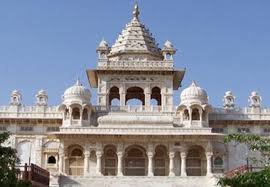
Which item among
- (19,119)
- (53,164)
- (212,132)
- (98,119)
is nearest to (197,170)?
(212,132)

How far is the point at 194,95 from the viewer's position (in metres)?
42.3

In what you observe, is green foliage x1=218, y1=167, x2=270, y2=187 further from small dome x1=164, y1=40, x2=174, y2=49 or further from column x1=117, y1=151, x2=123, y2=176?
small dome x1=164, y1=40, x2=174, y2=49

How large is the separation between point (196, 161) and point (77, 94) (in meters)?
9.69

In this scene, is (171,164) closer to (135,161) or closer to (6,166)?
(135,161)

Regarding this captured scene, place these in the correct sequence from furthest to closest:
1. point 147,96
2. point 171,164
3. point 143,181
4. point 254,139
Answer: point 147,96 < point 171,164 < point 143,181 < point 254,139

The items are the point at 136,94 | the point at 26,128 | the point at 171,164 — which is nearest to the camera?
the point at 171,164

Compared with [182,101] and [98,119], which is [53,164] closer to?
[98,119]

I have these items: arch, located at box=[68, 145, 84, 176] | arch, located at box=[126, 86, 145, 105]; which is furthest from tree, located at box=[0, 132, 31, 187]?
arch, located at box=[126, 86, 145, 105]

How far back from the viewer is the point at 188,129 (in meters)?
40.7

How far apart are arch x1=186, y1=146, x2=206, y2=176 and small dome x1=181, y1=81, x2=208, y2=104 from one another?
10.9ft

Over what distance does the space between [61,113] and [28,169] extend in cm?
1460

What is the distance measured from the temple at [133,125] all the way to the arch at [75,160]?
0.07 m

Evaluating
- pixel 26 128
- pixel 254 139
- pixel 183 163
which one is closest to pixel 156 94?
pixel 183 163

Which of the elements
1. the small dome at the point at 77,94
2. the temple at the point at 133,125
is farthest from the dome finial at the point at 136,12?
the small dome at the point at 77,94
